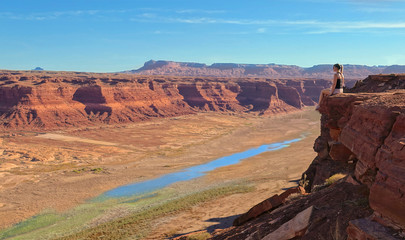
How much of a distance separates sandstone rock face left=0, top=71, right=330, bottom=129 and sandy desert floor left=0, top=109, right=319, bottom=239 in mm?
7653

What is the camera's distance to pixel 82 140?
58094 millimetres

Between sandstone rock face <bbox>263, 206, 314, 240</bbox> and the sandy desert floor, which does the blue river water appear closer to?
the sandy desert floor

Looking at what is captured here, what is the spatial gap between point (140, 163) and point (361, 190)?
120 ft

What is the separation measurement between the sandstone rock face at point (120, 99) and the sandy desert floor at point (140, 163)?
7653mm

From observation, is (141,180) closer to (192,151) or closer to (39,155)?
(192,151)

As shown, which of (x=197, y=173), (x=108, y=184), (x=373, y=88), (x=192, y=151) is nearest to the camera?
(x=373, y=88)

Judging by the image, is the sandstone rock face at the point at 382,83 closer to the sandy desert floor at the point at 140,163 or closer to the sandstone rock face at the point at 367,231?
the sandstone rock face at the point at 367,231

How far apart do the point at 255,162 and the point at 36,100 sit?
177 feet

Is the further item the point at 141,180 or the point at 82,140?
the point at 82,140

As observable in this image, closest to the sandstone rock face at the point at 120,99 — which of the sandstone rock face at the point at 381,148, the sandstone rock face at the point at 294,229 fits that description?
the sandstone rock face at the point at 294,229

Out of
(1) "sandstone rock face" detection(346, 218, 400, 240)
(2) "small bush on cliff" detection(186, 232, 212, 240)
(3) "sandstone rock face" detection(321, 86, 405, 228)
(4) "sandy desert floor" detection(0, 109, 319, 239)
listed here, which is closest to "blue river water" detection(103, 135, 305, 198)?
(4) "sandy desert floor" detection(0, 109, 319, 239)

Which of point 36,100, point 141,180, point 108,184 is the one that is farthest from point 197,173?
point 36,100

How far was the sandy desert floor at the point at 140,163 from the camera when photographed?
2400 cm

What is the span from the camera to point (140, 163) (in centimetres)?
4288
